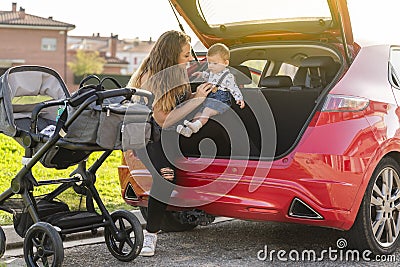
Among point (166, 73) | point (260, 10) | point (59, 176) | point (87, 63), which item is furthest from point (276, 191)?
point (87, 63)

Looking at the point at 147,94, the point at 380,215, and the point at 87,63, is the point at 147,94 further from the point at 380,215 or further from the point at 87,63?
the point at 87,63

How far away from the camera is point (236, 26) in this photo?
20.4 feet

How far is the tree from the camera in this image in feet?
313

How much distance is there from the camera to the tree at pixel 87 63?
313ft

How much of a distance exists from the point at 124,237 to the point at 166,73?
1212 mm

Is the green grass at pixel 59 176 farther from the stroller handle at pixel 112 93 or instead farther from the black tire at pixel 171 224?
the stroller handle at pixel 112 93

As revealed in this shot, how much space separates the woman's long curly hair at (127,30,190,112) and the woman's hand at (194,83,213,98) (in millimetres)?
94

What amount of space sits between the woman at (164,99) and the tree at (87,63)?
295ft

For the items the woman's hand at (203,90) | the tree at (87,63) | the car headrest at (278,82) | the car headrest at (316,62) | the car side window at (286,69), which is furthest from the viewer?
the tree at (87,63)

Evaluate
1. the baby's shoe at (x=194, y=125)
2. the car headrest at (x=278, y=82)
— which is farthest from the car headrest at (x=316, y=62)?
the baby's shoe at (x=194, y=125)

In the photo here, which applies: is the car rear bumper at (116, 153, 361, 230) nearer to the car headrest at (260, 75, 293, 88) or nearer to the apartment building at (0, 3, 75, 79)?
the car headrest at (260, 75, 293, 88)

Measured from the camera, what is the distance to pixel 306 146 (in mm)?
5027

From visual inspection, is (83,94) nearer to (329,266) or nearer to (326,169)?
(326,169)

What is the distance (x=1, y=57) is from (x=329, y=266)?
70804 mm
